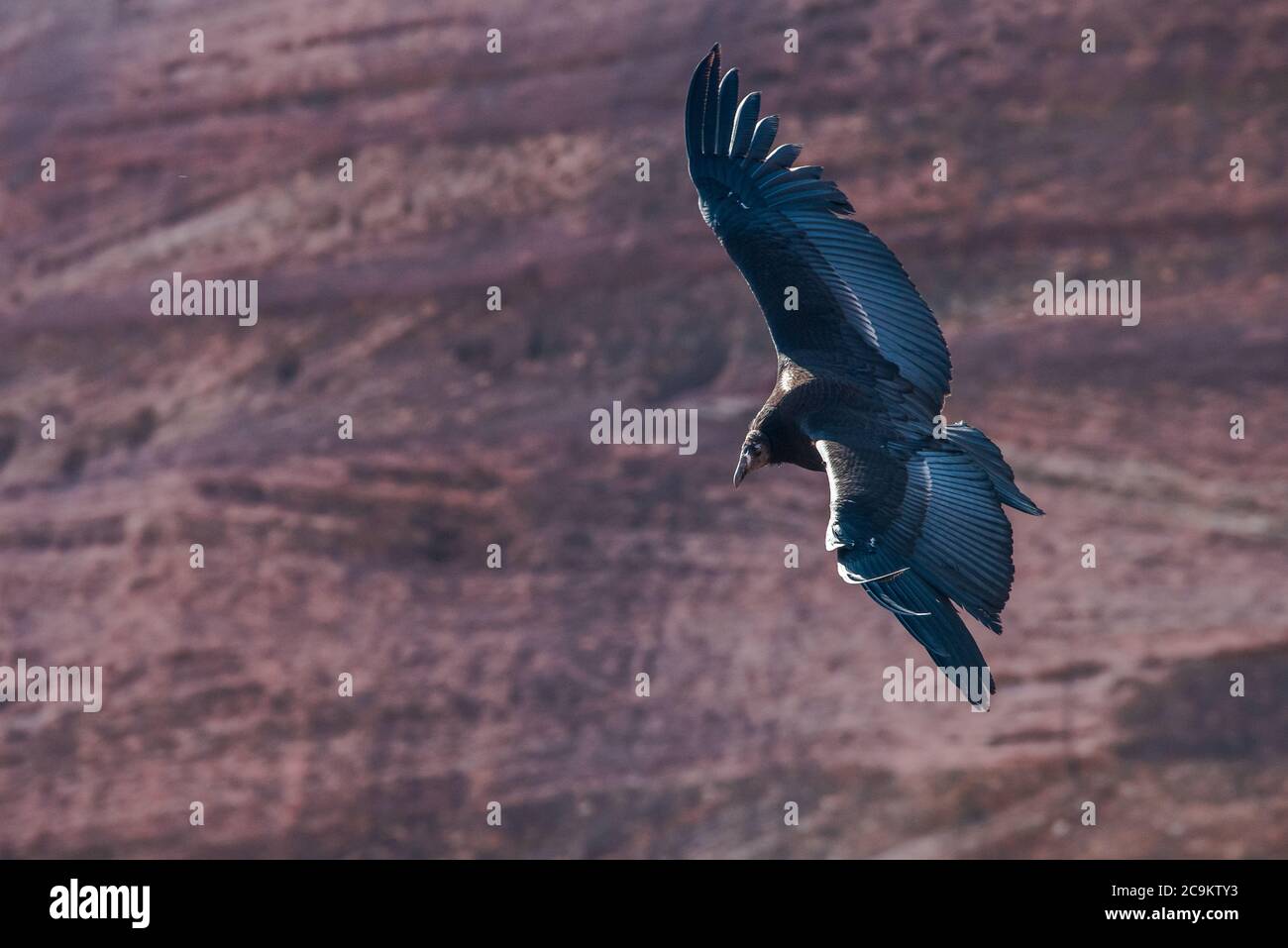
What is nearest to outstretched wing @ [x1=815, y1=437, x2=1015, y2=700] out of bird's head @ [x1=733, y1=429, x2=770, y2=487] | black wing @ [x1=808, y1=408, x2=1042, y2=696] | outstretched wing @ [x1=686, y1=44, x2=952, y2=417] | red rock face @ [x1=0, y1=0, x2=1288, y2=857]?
black wing @ [x1=808, y1=408, x2=1042, y2=696]

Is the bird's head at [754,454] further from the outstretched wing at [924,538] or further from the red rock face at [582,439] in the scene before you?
the red rock face at [582,439]

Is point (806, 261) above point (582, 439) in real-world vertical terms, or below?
below

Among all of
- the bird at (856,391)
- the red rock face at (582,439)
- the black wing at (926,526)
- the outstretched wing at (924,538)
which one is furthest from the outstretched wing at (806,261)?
the red rock face at (582,439)

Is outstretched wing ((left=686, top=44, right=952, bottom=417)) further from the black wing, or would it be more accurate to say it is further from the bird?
the black wing

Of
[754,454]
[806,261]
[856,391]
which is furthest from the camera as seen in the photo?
[806,261]

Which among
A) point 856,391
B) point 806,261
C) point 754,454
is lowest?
point 754,454

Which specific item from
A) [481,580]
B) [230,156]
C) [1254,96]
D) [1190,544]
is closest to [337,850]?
[481,580]

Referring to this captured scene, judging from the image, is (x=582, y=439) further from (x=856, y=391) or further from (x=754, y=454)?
(x=754, y=454)

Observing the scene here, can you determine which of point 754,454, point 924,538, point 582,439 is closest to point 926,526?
point 924,538
